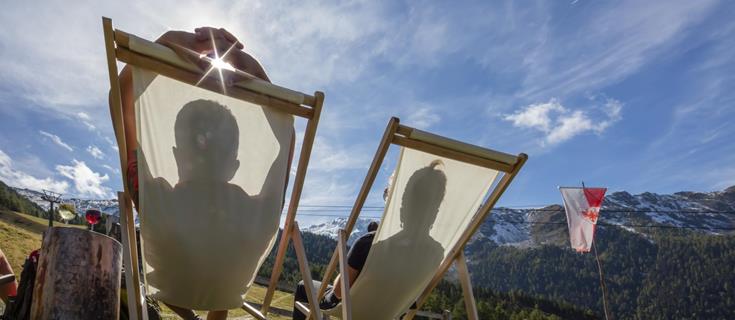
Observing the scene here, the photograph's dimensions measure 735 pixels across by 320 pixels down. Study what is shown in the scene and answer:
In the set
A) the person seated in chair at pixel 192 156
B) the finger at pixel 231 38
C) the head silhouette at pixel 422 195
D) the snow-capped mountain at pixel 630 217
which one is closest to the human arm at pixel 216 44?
the finger at pixel 231 38

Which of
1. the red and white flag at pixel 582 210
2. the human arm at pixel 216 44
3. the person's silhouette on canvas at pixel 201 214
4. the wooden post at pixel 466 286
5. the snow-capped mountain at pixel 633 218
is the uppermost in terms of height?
the snow-capped mountain at pixel 633 218

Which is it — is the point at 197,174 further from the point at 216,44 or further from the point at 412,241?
the point at 412,241

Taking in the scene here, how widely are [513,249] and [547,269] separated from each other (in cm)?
2084

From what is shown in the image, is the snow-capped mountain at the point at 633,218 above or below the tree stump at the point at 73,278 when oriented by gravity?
above

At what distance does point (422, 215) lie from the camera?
207 cm

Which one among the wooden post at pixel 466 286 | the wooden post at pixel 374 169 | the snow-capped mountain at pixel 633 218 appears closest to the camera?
the wooden post at pixel 374 169

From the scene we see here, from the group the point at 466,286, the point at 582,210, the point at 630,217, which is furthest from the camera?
the point at 630,217

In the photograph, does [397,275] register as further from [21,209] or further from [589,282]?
[589,282]

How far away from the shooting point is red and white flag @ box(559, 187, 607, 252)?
1095 centimetres

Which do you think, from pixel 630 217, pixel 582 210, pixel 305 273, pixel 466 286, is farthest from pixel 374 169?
pixel 630 217

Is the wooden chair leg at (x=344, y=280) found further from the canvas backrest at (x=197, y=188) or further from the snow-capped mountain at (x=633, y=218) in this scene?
the snow-capped mountain at (x=633, y=218)

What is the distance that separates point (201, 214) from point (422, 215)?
3.25ft

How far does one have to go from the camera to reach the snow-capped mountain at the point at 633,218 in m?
160

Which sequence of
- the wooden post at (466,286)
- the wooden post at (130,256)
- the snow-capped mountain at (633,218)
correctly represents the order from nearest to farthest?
the wooden post at (130,256)
the wooden post at (466,286)
the snow-capped mountain at (633,218)
